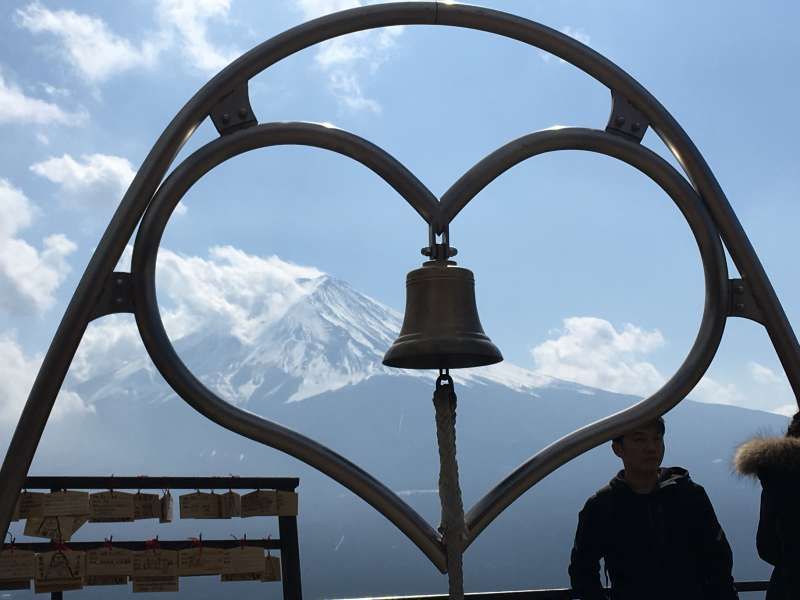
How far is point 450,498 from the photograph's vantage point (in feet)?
11.4

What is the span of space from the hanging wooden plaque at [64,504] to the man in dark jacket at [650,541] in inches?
136

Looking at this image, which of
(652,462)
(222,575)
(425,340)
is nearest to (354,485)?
(425,340)

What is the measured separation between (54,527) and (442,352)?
3830 mm

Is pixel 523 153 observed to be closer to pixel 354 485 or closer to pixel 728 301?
pixel 728 301

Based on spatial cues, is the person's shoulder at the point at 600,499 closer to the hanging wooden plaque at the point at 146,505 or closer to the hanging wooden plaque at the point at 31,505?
the hanging wooden plaque at the point at 146,505

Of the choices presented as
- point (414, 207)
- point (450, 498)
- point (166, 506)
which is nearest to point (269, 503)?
point (166, 506)

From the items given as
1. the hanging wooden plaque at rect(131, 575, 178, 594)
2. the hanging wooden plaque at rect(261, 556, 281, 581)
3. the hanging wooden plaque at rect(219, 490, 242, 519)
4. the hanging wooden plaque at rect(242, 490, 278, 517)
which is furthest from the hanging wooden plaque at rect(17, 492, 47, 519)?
the hanging wooden plaque at rect(261, 556, 281, 581)

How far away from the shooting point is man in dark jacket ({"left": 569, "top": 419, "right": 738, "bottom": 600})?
4141mm

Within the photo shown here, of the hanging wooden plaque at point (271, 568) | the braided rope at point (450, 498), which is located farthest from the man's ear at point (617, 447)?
the hanging wooden plaque at point (271, 568)

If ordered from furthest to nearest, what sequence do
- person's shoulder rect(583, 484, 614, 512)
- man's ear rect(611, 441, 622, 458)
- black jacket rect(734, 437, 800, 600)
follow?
man's ear rect(611, 441, 622, 458) < person's shoulder rect(583, 484, 614, 512) < black jacket rect(734, 437, 800, 600)

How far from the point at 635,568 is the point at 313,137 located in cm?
225

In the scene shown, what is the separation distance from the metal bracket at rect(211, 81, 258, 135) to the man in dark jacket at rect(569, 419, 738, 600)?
2.10 meters

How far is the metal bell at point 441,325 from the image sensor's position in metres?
3.58

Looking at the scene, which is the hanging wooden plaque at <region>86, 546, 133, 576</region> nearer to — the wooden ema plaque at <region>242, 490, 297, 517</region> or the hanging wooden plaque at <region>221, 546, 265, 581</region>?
the hanging wooden plaque at <region>221, 546, 265, 581</region>
